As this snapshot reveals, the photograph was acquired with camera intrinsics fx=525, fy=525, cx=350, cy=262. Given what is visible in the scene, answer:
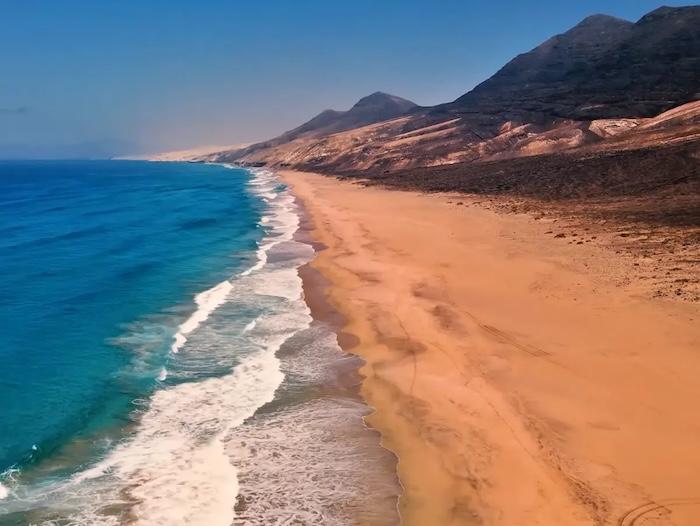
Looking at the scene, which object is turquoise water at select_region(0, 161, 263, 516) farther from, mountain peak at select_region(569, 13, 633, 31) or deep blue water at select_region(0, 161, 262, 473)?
mountain peak at select_region(569, 13, 633, 31)

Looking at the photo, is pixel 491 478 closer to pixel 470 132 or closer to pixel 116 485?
pixel 116 485

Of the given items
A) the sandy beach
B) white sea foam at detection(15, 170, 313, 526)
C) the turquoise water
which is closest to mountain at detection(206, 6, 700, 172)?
the sandy beach

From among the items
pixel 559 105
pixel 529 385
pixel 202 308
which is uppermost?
pixel 559 105

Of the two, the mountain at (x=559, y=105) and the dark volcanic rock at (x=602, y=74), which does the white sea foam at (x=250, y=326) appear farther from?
the dark volcanic rock at (x=602, y=74)

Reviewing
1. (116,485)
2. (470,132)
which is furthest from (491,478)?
(470,132)

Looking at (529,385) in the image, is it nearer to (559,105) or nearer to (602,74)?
(559,105)

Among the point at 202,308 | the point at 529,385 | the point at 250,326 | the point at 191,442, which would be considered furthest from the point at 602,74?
the point at 191,442

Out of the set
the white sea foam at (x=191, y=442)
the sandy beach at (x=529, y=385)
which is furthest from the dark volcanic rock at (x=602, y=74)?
the white sea foam at (x=191, y=442)
